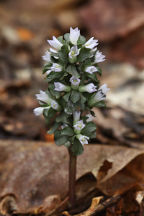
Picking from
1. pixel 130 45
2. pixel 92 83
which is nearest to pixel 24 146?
pixel 92 83

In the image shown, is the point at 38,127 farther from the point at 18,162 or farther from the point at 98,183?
the point at 98,183

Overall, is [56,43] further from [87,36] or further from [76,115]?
[87,36]

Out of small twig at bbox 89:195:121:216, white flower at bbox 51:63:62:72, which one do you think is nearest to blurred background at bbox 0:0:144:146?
small twig at bbox 89:195:121:216

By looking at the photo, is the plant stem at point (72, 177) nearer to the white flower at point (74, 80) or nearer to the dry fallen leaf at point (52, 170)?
the dry fallen leaf at point (52, 170)

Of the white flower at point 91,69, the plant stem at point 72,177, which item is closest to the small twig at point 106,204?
the plant stem at point 72,177

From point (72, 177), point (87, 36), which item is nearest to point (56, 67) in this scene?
point (72, 177)

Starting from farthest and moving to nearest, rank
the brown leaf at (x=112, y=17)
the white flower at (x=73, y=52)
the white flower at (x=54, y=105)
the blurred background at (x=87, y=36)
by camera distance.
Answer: the brown leaf at (x=112, y=17)
the blurred background at (x=87, y=36)
the white flower at (x=54, y=105)
the white flower at (x=73, y=52)
